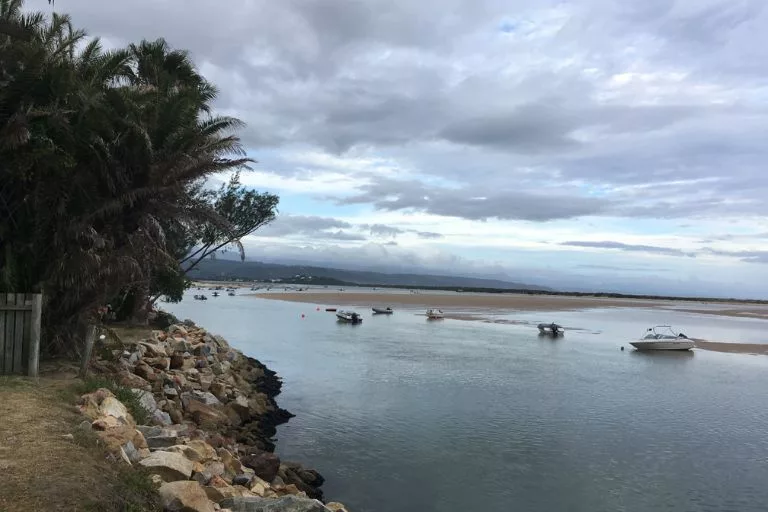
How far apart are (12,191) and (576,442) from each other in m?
16.8

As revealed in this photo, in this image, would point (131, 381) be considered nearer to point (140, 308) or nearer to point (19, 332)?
point (19, 332)

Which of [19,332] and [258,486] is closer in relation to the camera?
[258,486]

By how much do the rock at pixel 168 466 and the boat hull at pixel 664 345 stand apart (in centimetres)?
4165

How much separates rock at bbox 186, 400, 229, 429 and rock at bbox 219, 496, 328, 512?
7965mm

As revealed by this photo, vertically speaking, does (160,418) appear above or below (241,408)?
above

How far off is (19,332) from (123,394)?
8.15ft

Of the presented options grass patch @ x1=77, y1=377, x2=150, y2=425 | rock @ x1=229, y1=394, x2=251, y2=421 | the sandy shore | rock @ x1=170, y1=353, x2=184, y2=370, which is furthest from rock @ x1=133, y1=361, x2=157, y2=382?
the sandy shore

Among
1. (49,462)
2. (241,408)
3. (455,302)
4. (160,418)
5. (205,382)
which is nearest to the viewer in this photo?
(49,462)

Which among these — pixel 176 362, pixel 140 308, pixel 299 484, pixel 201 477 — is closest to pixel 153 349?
pixel 176 362

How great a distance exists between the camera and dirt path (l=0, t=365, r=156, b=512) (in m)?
5.90

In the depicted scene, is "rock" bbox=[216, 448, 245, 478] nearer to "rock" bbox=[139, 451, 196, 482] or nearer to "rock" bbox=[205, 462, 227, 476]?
"rock" bbox=[205, 462, 227, 476]

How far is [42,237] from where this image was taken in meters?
13.1

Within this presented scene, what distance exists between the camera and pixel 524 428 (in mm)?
19125

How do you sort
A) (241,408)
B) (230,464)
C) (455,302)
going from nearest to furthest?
(230,464) → (241,408) → (455,302)
